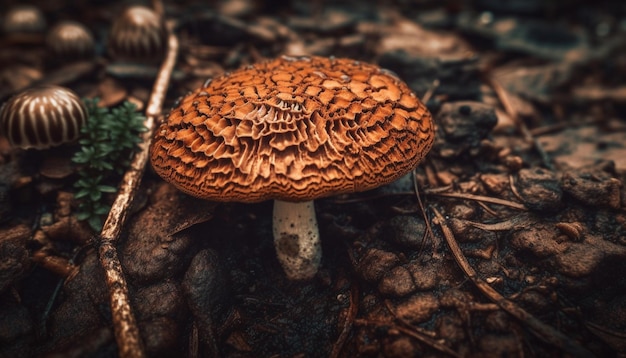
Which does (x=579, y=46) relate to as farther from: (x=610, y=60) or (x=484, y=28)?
(x=484, y=28)

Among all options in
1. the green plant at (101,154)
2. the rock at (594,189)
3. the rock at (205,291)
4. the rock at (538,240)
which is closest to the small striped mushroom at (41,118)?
the green plant at (101,154)

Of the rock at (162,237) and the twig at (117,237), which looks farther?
the rock at (162,237)

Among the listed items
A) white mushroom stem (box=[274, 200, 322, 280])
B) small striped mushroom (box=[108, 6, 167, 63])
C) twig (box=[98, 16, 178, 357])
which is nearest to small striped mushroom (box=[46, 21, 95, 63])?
small striped mushroom (box=[108, 6, 167, 63])

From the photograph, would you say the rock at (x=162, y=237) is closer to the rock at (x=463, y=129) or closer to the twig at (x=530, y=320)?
the twig at (x=530, y=320)

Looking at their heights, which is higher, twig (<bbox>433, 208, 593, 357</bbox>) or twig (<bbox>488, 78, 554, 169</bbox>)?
twig (<bbox>488, 78, 554, 169</bbox>)

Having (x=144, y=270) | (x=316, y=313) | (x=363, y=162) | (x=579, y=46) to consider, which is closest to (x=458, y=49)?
(x=579, y=46)

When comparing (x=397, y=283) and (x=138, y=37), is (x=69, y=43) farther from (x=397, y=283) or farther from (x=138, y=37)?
(x=397, y=283)

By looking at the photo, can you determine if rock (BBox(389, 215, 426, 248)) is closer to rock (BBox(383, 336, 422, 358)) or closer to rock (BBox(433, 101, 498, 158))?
rock (BBox(383, 336, 422, 358))
